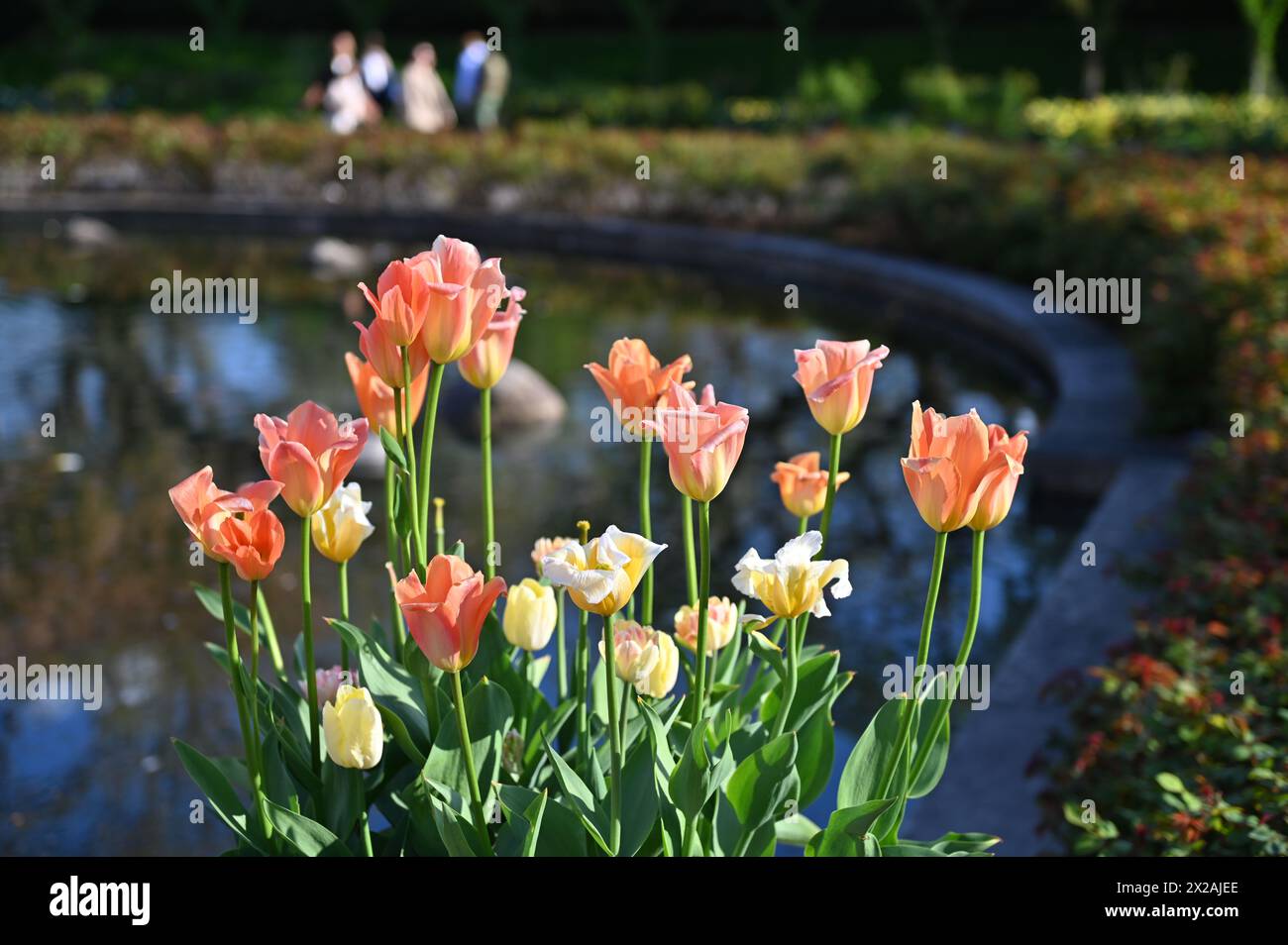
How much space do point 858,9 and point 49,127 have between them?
1692cm

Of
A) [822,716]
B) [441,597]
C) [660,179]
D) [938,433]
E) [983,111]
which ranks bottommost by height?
[822,716]

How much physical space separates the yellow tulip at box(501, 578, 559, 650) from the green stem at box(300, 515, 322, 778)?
0.26 metres

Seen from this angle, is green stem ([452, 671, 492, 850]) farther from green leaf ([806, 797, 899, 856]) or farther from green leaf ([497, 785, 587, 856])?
green leaf ([806, 797, 899, 856])

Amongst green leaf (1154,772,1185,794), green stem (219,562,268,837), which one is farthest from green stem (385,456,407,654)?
green leaf (1154,772,1185,794)

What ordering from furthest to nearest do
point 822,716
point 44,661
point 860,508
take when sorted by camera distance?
1. point 860,508
2. point 44,661
3. point 822,716

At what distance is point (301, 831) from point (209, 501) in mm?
445

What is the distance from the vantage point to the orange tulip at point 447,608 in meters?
1.52

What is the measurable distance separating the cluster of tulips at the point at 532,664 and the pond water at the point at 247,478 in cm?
213

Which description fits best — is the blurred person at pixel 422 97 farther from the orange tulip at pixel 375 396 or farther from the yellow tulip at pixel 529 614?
the yellow tulip at pixel 529 614

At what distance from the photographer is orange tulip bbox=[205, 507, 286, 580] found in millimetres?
1565

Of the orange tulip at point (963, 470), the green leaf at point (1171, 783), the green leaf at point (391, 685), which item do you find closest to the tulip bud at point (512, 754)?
the green leaf at point (391, 685)

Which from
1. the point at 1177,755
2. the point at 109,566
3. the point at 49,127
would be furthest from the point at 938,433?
the point at 49,127

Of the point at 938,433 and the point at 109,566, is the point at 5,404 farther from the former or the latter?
the point at 938,433

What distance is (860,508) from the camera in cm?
682
